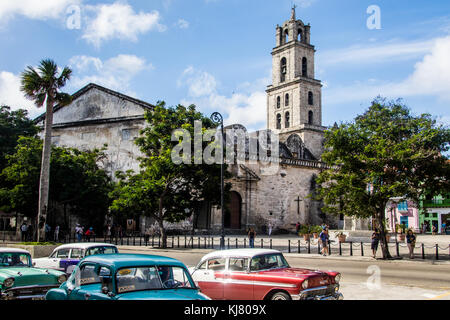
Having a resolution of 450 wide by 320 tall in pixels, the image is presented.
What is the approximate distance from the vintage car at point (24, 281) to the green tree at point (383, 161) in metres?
15.2

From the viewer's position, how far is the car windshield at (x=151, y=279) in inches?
249

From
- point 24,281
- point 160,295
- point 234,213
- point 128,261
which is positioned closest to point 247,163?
point 234,213

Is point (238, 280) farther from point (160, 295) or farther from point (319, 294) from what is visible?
point (160, 295)

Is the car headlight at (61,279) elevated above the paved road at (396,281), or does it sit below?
above

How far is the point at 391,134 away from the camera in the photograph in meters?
21.2

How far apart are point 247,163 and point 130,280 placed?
36.7 metres

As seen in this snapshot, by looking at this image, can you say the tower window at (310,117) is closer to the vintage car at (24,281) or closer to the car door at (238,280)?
the car door at (238,280)

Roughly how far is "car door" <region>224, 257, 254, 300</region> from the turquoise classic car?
2.03m

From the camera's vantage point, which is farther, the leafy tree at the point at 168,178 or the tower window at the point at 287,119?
the tower window at the point at 287,119

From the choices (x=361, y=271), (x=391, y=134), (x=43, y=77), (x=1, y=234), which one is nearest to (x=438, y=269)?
(x=361, y=271)

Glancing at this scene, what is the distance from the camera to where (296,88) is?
188 feet

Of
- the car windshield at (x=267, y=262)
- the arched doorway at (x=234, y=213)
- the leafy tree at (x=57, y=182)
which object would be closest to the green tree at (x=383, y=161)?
the car windshield at (x=267, y=262)

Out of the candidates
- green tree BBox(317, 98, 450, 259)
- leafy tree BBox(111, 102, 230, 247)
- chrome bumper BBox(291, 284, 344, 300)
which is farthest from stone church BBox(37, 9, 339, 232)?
chrome bumper BBox(291, 284, 344, 300)
